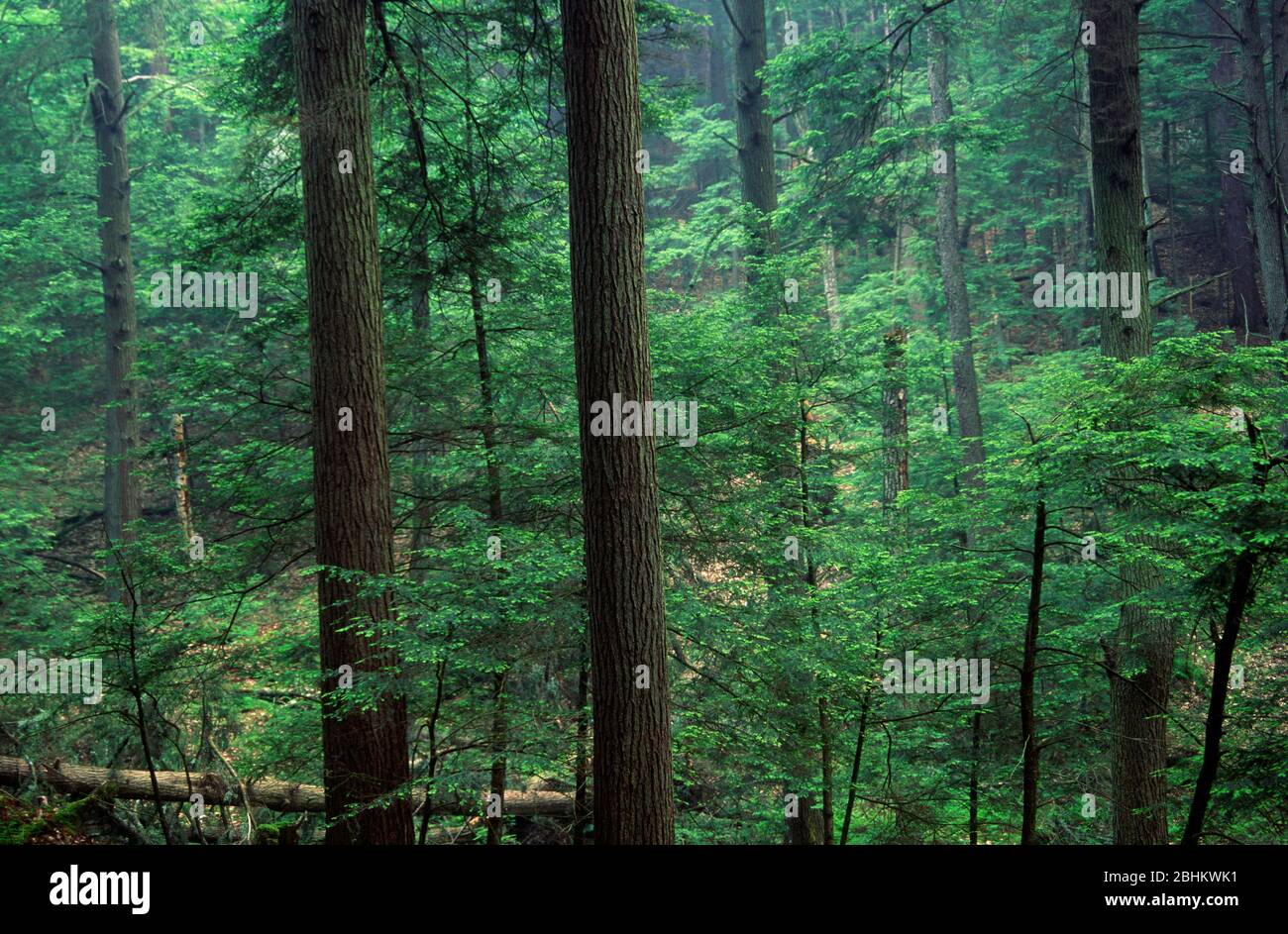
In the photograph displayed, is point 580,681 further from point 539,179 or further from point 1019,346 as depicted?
point 1019,346

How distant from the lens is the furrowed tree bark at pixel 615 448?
16.0 feet

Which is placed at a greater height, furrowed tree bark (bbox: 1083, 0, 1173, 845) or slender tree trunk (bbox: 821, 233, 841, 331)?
slender tree trunk (bbox: 821, 233, 841, 331)

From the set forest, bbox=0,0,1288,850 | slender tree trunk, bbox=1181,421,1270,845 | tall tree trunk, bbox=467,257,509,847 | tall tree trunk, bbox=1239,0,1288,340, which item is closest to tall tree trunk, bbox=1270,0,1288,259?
tall tree trunk, bbox=1239,0,1288,340

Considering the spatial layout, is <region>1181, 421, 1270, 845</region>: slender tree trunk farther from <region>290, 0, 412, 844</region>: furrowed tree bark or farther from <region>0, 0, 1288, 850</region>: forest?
<region>290, 0, 412, 844</region>: furrowed tree bark

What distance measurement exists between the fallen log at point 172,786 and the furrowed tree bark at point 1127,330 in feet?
15.7

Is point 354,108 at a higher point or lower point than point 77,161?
lower

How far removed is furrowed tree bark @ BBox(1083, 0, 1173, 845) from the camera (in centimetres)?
692

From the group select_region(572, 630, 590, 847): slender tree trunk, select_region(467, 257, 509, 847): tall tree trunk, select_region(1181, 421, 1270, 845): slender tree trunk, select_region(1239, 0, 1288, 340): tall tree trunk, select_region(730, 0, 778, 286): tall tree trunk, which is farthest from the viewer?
select_region(730, 0, 778, 286): tall tree trunk

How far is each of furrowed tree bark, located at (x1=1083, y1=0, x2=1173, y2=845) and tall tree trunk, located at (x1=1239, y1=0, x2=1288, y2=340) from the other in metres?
5.39
